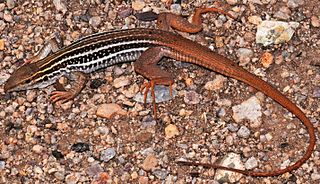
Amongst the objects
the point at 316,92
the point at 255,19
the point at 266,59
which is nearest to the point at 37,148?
the point at 266,59

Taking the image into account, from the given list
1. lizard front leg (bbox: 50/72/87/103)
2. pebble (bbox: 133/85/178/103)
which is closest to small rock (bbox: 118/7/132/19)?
lizard front leg (bbox: 50/72/87/103)

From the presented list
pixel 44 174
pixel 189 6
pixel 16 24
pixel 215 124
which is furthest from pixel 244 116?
pixel 16 24

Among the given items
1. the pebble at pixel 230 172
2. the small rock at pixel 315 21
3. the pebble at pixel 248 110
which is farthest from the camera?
the small rock at pixel 315 21

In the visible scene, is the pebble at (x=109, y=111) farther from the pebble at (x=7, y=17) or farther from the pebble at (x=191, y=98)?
the pebble at (x=7, y=17)

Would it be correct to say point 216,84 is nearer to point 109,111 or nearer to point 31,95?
point 109,111

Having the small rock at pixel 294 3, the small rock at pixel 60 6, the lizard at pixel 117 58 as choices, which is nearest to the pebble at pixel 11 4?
the small rock at pixel 60 6
